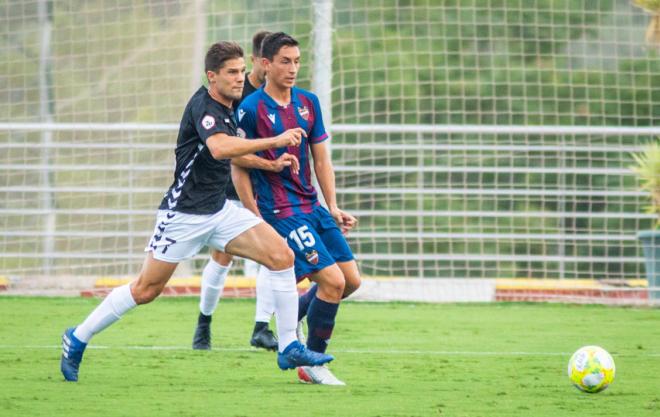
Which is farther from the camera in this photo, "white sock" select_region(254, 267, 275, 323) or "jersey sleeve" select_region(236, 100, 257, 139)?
"white sock" select_region(254, 267, 275, 323)

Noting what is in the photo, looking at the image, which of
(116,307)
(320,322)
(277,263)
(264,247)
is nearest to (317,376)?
(320,322)

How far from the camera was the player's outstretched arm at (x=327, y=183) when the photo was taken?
7242mm

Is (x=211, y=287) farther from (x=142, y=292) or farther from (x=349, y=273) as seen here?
(x=142, y=292)

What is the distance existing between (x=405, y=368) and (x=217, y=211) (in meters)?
1.54

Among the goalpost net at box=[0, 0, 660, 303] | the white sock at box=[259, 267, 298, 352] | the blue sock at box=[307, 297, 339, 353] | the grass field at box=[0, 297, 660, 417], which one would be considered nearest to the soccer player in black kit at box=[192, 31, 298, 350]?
the grass field at box=[0, 297, 660, 417]

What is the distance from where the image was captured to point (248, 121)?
716 centimetres

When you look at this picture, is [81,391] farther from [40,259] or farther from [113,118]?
[113,118]

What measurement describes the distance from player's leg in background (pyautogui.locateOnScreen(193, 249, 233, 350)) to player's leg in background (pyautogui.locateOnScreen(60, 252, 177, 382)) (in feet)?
5.04

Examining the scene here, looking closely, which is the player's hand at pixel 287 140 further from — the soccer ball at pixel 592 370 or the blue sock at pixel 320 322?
the soccer ball at pixel 592 370

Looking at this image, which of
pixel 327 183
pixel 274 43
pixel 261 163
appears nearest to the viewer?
pixel 261 163

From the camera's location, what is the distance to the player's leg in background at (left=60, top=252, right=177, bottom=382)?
22.2 ft

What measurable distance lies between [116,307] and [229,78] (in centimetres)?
136

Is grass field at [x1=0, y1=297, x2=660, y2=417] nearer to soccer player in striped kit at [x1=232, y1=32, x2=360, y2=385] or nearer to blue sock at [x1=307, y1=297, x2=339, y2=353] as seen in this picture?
blue sock at [x1=307, y1=297, x2=339, y2=353]

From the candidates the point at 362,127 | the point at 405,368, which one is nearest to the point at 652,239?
the point at 362,127
